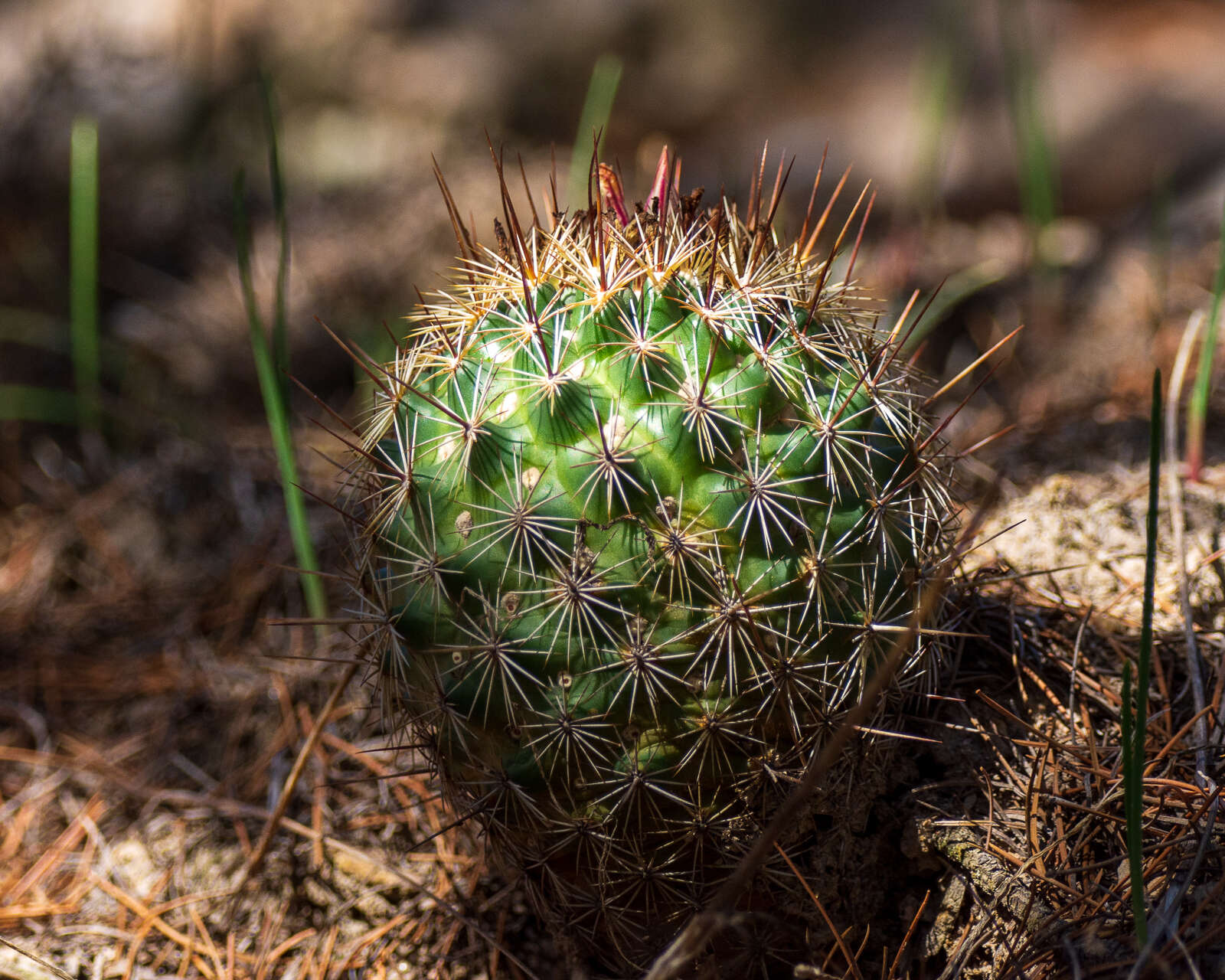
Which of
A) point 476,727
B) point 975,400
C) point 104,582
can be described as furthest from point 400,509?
point 975,400

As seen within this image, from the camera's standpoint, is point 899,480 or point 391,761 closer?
point 899,480

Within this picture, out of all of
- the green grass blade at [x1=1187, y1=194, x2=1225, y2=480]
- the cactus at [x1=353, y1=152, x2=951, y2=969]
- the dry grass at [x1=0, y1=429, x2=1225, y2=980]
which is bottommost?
the dry grass at [x1=0, y1=429, x2=1225, y2=980]

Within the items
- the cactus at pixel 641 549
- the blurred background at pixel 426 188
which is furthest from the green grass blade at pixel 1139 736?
the blurred background at pixel 426 188

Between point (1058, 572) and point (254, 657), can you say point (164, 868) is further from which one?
point (1058, 572)

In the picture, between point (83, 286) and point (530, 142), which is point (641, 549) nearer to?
point (83, 286)

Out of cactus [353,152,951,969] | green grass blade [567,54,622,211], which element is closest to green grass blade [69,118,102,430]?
green grass blade [567,54,622,211]

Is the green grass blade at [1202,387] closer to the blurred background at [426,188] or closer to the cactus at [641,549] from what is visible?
the blurred background at [426,188]

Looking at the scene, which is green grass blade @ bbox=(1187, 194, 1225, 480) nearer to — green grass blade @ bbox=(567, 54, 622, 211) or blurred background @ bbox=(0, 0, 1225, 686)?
blurred background @ bbox=(0, 0, 1225, 686)

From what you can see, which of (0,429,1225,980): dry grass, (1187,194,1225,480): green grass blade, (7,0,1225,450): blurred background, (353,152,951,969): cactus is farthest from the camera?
A: (7,0,1225,450): blurred background
